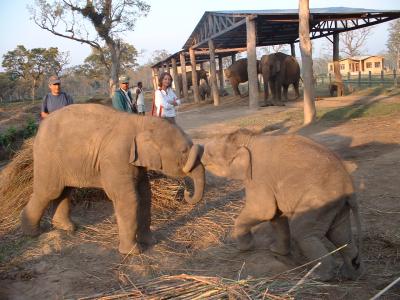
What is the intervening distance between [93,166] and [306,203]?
2436mm

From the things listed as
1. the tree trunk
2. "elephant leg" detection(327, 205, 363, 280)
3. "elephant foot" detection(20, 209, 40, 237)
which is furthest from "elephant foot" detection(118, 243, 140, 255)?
the tree trunk

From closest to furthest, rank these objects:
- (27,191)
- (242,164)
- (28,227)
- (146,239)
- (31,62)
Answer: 1. (242,164)
2. (146,239)
3. (28,227)
4. (27,191)
5. (31,62)

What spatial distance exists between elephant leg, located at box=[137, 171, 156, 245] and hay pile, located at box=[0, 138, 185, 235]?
1128mm

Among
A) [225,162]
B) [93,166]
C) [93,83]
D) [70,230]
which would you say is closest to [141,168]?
[93,166]

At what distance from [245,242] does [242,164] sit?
0.90 metres

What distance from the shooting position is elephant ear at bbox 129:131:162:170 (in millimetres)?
4488

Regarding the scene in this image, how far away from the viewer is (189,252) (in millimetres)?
4832

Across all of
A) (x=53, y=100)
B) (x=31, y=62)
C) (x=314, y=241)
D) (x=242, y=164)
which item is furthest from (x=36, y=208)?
(x=31, y=62)

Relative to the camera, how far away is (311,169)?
12.4 feet

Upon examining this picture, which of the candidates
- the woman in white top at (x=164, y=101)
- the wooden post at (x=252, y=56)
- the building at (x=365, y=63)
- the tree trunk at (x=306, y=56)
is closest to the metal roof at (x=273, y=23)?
the wooden post at (x=252, y=56)

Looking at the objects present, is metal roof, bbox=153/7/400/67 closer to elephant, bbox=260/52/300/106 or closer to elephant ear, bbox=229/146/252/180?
elephant, bbox=260/52/300/106

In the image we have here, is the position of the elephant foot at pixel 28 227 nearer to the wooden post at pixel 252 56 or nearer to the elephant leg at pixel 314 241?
the elephant leg at pixel 314 241

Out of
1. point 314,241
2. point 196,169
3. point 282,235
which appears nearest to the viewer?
point 314,241

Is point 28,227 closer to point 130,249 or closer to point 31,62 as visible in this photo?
point 130,249
